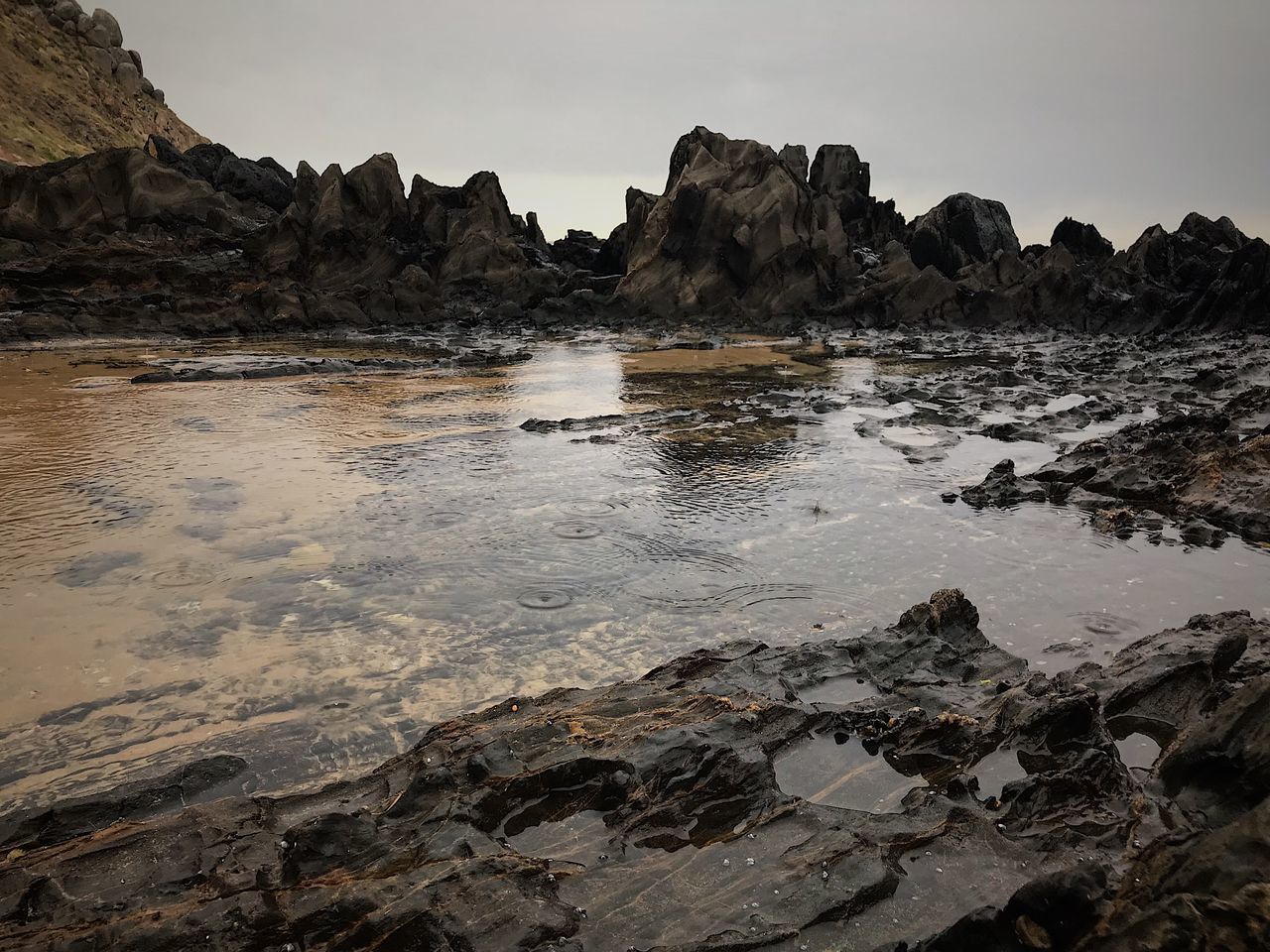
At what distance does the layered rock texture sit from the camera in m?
40.8

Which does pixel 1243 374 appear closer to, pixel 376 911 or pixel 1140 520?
pixel 1140 520

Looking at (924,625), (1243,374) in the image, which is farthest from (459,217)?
(924,625)

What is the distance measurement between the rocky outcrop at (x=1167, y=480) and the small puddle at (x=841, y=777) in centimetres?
643

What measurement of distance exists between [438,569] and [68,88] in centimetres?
10963

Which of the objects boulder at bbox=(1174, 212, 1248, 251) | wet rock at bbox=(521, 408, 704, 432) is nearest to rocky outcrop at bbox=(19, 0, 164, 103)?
wet rock at bbox=(521, 408, 704, 432)

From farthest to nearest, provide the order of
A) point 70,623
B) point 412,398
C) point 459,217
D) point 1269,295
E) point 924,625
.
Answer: point 459,217
point 1269,295
point 412,398
point 70,623
point 924,625

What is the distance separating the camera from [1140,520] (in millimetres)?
9031

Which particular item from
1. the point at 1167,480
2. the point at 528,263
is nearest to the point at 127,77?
the point at 528,263

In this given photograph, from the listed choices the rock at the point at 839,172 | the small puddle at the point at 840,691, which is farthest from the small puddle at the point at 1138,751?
the rock at the point at 839,172

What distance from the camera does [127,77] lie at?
329 ft

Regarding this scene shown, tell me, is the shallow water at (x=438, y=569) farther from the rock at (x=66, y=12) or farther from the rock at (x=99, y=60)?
the rock at (x=66, y=12)

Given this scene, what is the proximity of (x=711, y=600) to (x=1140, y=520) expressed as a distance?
5.51 metres

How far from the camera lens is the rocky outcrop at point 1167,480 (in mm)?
8984

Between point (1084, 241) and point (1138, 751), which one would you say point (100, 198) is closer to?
point (1138, 751)
